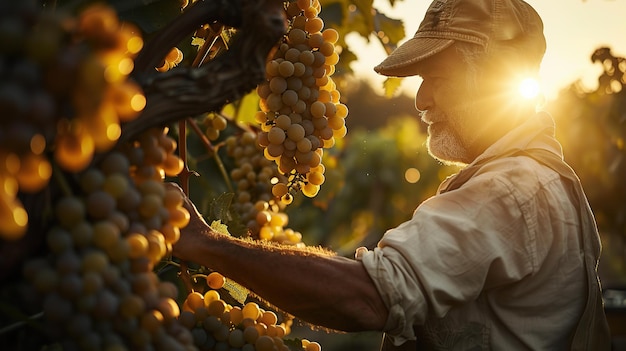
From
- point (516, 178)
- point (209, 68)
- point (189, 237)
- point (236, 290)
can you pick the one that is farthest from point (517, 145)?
point (209, 68)

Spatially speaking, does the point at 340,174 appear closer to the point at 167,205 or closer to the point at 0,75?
the point at 167,205

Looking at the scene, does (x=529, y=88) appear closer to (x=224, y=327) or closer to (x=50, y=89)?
(x=224, y=327)

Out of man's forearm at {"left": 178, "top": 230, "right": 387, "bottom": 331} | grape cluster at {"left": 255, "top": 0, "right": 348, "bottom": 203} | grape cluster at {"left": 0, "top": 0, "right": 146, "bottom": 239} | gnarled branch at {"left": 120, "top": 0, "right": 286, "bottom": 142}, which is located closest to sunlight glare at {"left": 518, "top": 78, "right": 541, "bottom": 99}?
grape cluster at {"left": 255, "top": 0, "right": 348, "bottom": 203}

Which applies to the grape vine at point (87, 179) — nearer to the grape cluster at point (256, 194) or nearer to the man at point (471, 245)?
the man at point (471, 245)

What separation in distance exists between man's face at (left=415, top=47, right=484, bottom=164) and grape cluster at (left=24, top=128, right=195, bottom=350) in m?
1.30

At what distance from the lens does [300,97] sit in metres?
1.64

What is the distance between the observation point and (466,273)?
5.47 ft

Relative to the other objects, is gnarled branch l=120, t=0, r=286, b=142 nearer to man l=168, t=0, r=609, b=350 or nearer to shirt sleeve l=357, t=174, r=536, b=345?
man l=168, t=0, r=609, b=350

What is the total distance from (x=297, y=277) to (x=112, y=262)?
700mm

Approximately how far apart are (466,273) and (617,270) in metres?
17.4

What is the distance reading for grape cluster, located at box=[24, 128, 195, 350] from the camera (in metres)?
0.86

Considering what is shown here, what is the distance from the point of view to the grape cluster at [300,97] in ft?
5.30

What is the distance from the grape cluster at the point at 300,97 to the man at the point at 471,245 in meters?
0.21

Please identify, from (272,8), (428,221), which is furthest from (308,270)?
(272,8)
